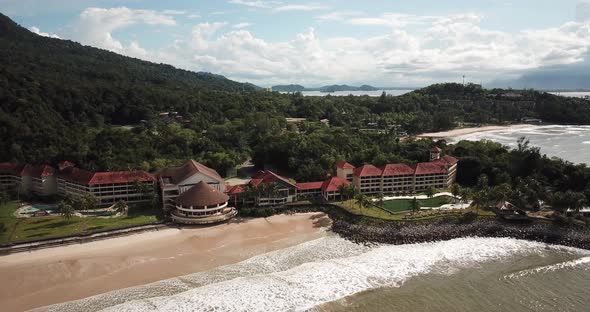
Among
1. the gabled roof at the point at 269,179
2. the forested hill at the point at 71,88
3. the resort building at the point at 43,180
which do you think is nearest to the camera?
the gabled roof at the point at 269,179

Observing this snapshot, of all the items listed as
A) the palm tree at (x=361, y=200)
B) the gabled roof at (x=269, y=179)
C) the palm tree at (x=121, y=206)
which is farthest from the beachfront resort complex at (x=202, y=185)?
the palm tree at (x=361, y=200)

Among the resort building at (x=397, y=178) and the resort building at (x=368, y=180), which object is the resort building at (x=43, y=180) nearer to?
the resort building at (x=368, y=180)

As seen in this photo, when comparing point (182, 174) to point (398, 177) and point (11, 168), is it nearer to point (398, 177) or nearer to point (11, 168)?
point (11, 168)

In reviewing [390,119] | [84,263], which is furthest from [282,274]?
[390,119]

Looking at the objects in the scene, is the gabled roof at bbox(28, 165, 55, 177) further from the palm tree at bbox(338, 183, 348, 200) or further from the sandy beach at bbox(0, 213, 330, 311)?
the palm tree at bbox(338, 183, 348, 200)

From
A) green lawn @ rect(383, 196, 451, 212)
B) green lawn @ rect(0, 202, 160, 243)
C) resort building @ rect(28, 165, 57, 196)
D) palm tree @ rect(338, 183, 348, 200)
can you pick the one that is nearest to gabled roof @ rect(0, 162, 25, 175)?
Result: resort building @ rect(28, 165, 57, 196)
